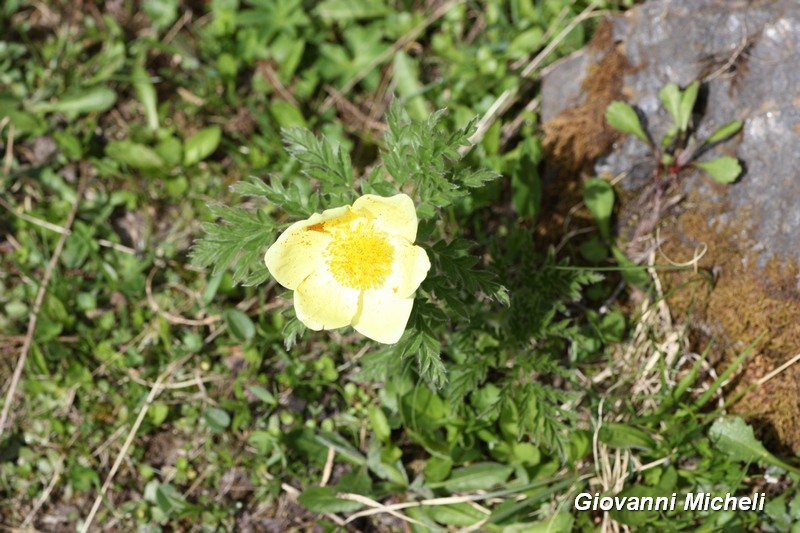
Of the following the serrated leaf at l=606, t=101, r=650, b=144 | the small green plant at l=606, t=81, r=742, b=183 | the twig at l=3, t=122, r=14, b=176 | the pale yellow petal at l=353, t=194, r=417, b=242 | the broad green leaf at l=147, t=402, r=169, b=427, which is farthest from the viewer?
the twig at l=3, t=122, r=14, b=176

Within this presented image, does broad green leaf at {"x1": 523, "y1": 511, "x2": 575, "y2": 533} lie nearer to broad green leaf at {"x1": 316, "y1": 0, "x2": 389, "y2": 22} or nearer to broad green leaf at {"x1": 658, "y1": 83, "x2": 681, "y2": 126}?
broad green leaf at {"x1": 658, "y1": 83, "x2": 681, "y2": 126}

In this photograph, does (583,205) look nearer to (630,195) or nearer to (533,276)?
(630,195)

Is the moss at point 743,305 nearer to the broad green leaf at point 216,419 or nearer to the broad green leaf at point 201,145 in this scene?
the broad green leaf at point 216,419

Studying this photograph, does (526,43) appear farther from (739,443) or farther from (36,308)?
(36,308)

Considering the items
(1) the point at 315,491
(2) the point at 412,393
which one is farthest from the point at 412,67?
(1) the point at 315,491

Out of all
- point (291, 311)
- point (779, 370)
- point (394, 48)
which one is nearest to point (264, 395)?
point (291, 311)

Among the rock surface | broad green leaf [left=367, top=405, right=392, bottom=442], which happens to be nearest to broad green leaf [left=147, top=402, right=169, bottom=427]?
broad green leaf [left=367, top=405, right=392, bottom=442]
